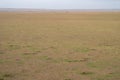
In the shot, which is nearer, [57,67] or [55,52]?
[57,67]

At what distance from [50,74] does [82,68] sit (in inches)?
54.2

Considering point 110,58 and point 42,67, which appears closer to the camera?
point 42,67

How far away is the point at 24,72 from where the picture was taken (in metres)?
7.91

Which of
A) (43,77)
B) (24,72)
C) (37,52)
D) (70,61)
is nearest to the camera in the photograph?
(43,77)

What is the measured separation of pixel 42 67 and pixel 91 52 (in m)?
3.62

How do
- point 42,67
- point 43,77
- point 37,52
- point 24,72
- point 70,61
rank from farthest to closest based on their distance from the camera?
point 37,52 → point 70,61 → point 42,67 → point 24,72 → point 43,77

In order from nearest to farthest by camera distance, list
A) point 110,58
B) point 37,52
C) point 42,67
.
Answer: point 42,67, point 110,58, point 37,52

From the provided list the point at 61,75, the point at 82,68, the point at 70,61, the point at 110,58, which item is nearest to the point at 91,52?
the point at 110,58

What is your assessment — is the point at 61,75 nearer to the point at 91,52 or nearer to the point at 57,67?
the point at 57,67

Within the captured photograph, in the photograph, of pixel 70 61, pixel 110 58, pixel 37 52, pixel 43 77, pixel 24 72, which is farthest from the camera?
pixel 37 52

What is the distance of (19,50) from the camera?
12008mm

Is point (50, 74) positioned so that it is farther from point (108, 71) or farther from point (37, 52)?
point (37, 52)

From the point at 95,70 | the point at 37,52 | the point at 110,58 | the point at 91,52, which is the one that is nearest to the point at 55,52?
the point at 37,52

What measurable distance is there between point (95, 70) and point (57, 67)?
1.29 metres
